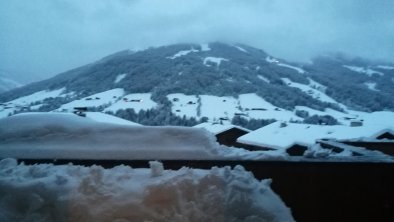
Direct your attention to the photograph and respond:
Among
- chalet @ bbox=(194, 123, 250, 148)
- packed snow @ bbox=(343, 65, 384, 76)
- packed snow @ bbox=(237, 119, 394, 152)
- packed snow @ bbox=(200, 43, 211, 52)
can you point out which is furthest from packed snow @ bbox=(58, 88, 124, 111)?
packed snow @ bbox=(343, 65, 384, 76)

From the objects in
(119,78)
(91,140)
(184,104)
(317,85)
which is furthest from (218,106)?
(91,140)

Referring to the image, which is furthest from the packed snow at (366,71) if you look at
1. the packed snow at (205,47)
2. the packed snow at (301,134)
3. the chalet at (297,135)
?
the chalet at (297,135)

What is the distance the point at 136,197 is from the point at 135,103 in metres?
58.2

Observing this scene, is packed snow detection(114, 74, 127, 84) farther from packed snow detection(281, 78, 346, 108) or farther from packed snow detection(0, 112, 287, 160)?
packed snow detection(0, 112, 287, 160)

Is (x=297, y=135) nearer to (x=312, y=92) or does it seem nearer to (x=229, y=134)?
(x=229, y=134)

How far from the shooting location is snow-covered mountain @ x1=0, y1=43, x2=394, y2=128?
55.2 meters

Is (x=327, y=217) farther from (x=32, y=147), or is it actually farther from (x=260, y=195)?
(x=32, y=147)

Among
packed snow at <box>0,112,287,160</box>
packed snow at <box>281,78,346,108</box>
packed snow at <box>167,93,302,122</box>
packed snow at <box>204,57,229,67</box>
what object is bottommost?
packed snow at <box>0,112,287,160</box>

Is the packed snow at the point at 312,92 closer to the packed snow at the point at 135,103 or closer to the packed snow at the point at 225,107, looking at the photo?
the packed snow at the point at 225,107

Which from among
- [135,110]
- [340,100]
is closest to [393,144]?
[135,110]

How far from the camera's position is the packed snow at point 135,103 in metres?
54.1

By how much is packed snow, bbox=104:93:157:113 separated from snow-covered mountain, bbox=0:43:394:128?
0.6 inches

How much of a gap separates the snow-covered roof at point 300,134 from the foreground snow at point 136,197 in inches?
626

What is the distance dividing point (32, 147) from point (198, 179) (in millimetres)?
2358
